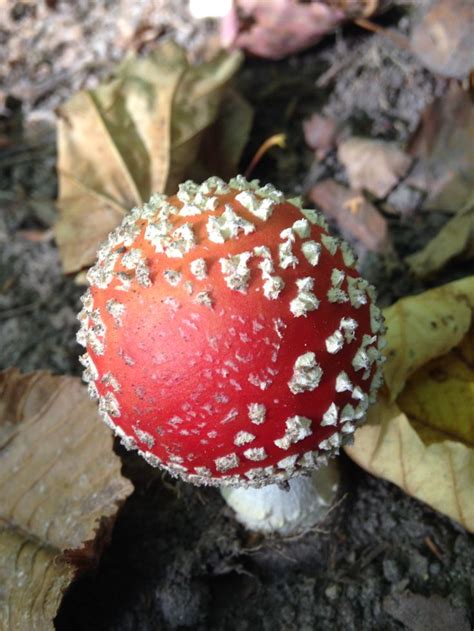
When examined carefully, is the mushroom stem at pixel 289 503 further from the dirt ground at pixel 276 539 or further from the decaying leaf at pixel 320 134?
the decaying leaf at pixel 320 134

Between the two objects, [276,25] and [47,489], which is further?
[276,25]

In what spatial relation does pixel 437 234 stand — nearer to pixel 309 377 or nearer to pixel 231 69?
pixel 231 69

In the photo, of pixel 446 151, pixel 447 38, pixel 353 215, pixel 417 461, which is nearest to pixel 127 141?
pixel 353 215

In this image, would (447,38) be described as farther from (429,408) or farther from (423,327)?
(429,408)

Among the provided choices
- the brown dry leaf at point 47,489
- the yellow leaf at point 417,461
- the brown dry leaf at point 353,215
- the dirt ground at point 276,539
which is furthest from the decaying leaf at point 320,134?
the brown dry leaf at point 47,489

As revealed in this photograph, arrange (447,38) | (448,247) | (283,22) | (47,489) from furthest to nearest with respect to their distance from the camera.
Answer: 1. (283,22)
2. (447,38)
3. (448,247)
4. (47,489)

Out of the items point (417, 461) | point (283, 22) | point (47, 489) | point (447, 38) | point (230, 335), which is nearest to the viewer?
point (230, 335)
